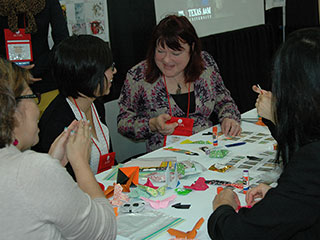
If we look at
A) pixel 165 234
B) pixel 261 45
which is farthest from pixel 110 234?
pixel 261 45

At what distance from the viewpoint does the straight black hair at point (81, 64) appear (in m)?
2.17

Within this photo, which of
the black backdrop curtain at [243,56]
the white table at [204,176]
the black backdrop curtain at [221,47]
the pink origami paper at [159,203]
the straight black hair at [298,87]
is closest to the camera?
the straight black hair at [298,87]

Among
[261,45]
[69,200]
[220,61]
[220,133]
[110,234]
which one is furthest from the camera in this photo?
[261,45]

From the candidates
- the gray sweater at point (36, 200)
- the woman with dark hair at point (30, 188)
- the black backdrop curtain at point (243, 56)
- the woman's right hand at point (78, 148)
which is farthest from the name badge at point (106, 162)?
the black backdrop curtain at point (243, 56)

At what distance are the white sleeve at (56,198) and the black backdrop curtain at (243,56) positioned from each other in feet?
11.9

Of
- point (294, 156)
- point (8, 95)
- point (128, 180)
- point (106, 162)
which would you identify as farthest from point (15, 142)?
point (106, 162)

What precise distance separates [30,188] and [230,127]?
166 cm

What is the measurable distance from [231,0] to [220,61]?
810 millimetres

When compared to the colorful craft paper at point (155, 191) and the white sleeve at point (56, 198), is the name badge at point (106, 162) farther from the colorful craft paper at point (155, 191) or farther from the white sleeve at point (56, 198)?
the white sleeve at point (56, 198)

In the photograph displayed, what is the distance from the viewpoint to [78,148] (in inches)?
58.8

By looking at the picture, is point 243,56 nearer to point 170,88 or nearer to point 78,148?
point 170,88

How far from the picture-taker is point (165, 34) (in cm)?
282

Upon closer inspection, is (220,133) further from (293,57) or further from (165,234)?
(293,57)

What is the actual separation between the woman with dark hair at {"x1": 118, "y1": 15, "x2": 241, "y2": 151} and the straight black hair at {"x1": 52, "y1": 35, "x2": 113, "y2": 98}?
0.65 m
